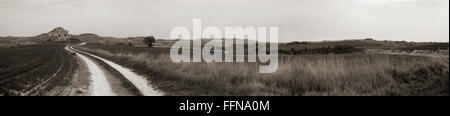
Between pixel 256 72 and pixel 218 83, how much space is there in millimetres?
2339

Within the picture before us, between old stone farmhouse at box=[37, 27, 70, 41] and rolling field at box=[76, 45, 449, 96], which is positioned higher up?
old stone farmhouse at box=[37, 27, 70, 41]

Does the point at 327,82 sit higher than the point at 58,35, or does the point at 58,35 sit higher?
the point at 58,35

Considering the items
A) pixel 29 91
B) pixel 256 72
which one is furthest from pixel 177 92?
pixel 29 91

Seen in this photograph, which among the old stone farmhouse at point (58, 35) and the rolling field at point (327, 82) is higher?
the old stone farmhouse at point (58, 35)

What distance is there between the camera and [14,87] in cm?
1008

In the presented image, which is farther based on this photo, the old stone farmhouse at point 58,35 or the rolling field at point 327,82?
the old stone farmhouse at point 58,35

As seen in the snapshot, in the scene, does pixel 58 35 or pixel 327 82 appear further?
pixel 58 35

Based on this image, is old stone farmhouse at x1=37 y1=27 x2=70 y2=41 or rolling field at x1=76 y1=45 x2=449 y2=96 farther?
old stone farmhouse at x1=37 y1=27 x2=70 y2=41

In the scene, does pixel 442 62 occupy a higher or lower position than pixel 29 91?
higher
